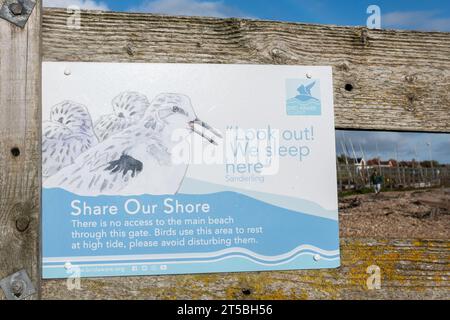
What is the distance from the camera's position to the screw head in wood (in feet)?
7.70

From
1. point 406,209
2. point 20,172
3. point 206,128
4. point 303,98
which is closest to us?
point 20,172

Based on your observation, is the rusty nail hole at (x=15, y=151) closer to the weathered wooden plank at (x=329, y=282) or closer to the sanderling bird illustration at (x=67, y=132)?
the sanderling bird illustration at (x=67, y=132)

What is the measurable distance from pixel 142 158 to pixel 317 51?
95 centimetres

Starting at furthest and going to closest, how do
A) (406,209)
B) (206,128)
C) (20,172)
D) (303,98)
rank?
1. (406,209)
2. (303,98)
3. (206,128)
4. (20,172)

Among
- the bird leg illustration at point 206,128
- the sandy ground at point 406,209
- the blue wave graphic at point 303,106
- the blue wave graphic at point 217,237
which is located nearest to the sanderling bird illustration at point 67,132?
the blue wave graphic at point 217,237

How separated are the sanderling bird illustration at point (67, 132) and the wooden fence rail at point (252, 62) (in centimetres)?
5

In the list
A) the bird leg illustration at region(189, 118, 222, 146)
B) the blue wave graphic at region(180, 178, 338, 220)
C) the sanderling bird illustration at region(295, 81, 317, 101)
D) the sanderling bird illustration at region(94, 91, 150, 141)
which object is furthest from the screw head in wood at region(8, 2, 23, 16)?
the sanderling bird illustration at region(295, 81, 317, 101)

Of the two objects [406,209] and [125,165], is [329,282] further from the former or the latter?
[406,209]

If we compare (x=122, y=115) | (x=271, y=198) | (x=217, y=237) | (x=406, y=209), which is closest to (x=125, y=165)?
(x=122, y=115)

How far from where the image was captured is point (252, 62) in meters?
2.50

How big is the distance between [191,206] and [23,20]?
1.06m
